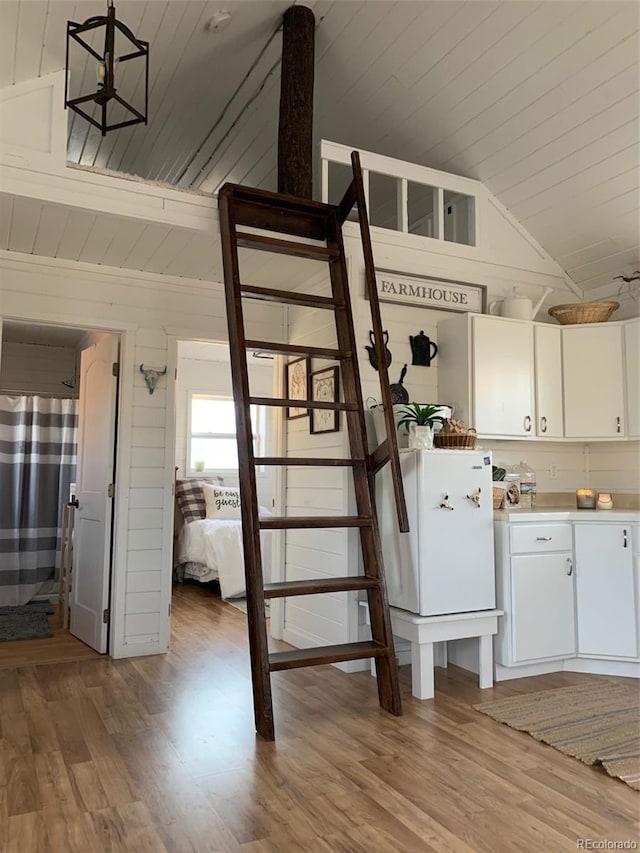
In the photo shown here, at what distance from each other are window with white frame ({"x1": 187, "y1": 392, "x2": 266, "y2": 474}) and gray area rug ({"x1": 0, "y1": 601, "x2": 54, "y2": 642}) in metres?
2.79

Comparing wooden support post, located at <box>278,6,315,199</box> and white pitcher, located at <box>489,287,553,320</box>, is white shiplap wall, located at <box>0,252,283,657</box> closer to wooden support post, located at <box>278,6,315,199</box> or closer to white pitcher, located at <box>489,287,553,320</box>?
wooden support post, located at <box>278,6,315,199</box>

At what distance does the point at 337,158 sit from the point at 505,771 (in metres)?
3.31

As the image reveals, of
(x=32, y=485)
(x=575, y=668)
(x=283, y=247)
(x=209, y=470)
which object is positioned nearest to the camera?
(x=283, y=247)

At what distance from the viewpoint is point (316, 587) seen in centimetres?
294

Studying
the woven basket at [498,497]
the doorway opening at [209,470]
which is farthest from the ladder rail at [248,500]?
the doorway opening at [209,470]

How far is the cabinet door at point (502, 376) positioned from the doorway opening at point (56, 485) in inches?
92.8

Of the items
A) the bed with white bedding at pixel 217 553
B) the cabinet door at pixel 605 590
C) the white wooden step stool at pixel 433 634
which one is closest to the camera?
the white wooden step stool at pixel 433 634

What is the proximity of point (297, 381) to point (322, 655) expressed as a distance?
2069 millimetres

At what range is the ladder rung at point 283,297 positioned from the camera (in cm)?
325

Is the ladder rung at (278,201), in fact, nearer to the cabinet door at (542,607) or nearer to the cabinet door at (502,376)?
the cabinet door at (502,376)

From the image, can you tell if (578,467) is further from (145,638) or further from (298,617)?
(145,638)

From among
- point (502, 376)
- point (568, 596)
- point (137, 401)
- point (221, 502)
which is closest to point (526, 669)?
point (568, 596)

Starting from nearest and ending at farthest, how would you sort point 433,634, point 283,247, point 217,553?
point 433,634 → point 283,247 → point 217,553

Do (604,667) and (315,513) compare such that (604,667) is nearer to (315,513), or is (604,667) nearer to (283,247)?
(315,513)
